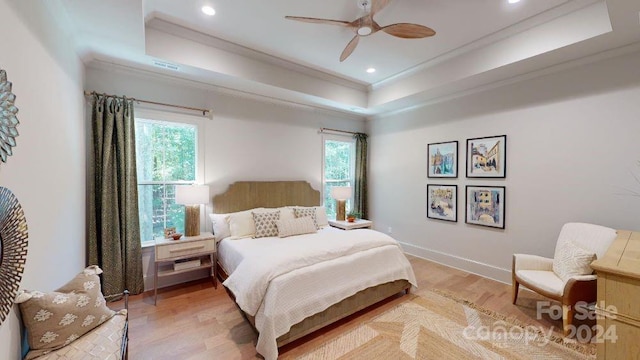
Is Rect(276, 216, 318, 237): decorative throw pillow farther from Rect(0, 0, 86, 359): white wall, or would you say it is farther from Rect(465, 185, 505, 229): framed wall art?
Rect(465, 185, 505, 229): framed wall art

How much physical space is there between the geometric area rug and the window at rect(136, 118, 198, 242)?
2582mm

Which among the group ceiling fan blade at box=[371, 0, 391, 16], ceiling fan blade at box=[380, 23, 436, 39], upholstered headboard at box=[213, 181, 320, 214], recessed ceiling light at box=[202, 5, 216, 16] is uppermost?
recessed ceiling light at box=[202, 5, 216, 16]

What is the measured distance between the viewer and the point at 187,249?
3059 millimetres

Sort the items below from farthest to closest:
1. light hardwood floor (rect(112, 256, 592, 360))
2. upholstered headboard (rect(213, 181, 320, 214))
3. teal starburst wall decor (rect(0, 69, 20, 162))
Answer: upholstered headboard (rect(213, 181, 320, 214)), light hardwood floor (rect(112, 256, 592, 360)), teal starburst wall decor (rect(0, 69, 20, 162))

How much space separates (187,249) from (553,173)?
14.8ft

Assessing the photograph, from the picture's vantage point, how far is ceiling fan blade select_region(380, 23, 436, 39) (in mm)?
2271

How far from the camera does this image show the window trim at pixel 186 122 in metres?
3.20

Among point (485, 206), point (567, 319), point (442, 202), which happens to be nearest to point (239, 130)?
point (442, 202)

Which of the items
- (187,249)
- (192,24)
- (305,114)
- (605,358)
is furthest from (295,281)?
(305,114)

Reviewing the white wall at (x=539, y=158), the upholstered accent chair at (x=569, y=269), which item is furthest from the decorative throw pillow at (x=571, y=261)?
the white wall at (x=539, y=158)

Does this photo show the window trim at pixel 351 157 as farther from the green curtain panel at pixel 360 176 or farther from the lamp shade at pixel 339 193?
the lamp shade at pixel 339 193

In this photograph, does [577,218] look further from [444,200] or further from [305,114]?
[305,114]

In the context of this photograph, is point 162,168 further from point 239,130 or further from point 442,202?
point 442,202

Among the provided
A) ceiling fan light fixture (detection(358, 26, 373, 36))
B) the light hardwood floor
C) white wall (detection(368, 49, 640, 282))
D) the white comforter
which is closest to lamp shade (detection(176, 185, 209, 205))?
the white comforter
